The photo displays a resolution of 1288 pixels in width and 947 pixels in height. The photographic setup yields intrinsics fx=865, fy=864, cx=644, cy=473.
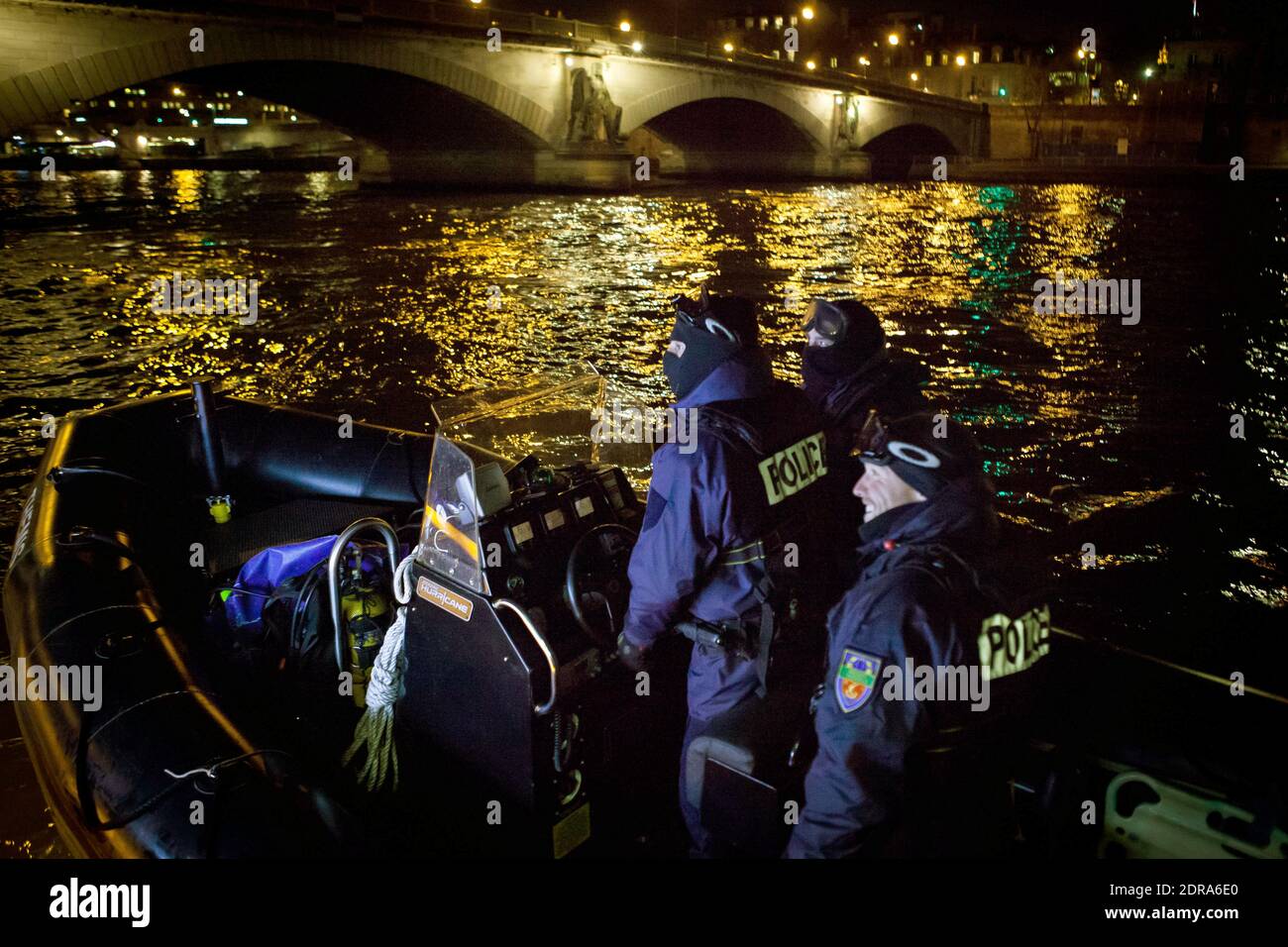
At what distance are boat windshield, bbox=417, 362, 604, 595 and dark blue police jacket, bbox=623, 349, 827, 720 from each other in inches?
23.2

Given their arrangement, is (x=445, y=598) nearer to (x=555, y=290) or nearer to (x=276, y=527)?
(x=276, y=527)

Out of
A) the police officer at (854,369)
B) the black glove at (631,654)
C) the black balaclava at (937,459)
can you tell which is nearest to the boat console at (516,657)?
the black glove at (631,654)

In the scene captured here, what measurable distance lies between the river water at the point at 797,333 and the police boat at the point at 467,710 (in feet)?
3.24

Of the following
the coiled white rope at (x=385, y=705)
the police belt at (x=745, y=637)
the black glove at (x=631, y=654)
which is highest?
the police belt at (x=745, y=637)

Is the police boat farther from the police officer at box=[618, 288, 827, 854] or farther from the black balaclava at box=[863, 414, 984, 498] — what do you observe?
the black balaclava at box=[863, 414, 984, 498]

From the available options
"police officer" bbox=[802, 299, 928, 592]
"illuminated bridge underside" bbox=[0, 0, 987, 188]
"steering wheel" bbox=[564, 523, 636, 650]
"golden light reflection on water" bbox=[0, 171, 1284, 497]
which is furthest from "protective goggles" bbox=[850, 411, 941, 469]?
"illuminated bridge underside" bbox=[0, 0, 987, 188]

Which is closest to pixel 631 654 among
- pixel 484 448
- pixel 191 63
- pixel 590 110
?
pixel 484 448

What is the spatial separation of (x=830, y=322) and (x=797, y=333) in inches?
398

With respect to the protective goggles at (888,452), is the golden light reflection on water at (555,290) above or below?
above

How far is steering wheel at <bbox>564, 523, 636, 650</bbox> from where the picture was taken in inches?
120

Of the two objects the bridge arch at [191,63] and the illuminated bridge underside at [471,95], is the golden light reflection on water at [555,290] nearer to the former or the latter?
the bridge arch at [191,63]

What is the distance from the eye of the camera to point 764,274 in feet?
62.3

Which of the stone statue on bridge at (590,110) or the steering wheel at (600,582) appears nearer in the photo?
the steering wheel at (600,582)

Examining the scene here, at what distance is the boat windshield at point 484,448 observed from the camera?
9.93 ft
